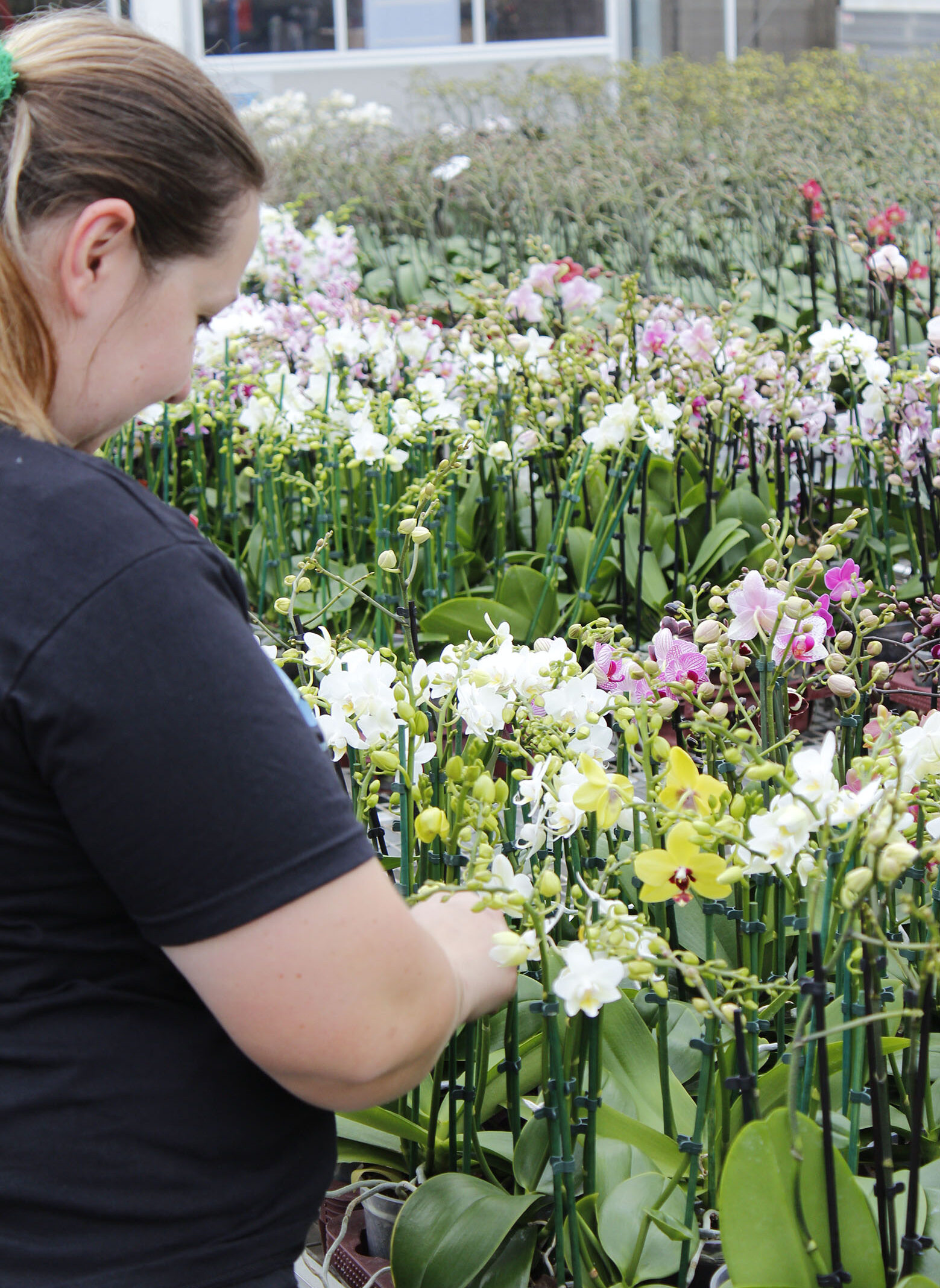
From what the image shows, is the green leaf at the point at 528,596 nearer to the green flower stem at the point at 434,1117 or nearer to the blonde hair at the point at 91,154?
the green flower stem at the point at 434,1117

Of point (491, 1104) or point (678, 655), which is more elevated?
point (678, 655)

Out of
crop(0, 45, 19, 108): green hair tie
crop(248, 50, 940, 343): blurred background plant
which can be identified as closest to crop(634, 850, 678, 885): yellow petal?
crop(0, 45, 19, 108): green hair tie

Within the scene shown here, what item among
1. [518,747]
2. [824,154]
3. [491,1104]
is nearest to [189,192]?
[518,747]

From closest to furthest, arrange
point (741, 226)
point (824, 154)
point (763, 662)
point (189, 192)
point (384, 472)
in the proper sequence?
point (189, 192) → point (763, 662) → point (384, 472) → point (741, 226) → point (824, 154)

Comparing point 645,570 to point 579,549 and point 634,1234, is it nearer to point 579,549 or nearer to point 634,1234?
point 579,549

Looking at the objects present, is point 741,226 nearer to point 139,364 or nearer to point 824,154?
point 824,154

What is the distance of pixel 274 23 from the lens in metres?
13.0

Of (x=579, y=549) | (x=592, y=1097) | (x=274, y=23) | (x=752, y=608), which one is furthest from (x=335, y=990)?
(x=274, y=23)

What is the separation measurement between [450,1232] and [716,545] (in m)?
1.84

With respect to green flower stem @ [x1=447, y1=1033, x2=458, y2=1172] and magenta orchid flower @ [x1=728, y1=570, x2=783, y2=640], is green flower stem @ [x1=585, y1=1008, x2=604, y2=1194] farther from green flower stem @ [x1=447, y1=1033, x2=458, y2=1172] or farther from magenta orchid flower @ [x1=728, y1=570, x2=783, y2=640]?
magenta orchid flower @ [x1=728, y1=570, x2=783, y2=640]

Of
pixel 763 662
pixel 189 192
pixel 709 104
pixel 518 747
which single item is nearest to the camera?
→ pixel 189 192

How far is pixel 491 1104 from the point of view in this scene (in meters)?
1.32

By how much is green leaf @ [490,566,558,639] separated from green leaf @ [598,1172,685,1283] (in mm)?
1468

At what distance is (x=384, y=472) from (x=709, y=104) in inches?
305
